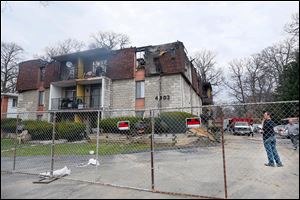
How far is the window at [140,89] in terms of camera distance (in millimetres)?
23234

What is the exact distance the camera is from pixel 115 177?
22.9 feet

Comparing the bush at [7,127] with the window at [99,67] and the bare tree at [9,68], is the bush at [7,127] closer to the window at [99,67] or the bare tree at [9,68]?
the window at [99,67]

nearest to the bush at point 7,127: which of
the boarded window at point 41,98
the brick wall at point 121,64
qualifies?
the brick wall at point 121,64

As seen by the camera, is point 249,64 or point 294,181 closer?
point 294,181

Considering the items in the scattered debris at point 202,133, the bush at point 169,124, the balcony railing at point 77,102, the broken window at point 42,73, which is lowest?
the scattered debris at point 202,133

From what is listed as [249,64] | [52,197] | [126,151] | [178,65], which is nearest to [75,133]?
[126,151]

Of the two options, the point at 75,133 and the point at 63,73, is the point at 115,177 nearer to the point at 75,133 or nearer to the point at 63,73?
the point at 75,133

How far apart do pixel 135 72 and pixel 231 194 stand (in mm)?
19517

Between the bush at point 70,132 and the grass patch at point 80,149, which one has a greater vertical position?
the bush at point 70,132

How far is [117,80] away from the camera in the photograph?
960 inches

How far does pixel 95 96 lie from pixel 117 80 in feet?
9.94

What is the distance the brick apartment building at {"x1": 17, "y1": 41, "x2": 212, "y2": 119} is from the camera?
2220 centimetres

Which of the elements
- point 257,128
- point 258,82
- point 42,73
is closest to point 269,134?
point 257,128

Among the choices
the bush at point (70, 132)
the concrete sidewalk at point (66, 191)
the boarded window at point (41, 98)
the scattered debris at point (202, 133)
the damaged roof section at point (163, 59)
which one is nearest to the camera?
the concrete sidewalk at point (66, 191)
